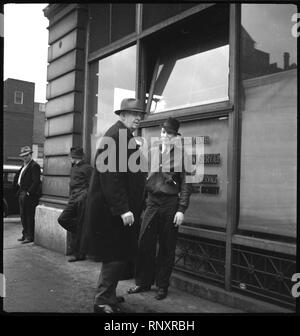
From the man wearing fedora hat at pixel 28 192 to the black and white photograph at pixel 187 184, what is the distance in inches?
54.8

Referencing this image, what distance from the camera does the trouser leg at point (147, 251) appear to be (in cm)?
435

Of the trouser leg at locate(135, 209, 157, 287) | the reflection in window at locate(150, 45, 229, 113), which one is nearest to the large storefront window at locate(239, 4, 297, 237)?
the reflection in window at locate(150, 45, 229, 113)

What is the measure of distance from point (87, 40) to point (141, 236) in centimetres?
416

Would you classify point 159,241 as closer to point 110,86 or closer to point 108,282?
point 108,282

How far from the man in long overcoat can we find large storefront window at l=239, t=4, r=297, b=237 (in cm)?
125

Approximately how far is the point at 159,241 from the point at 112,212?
1.05 metres

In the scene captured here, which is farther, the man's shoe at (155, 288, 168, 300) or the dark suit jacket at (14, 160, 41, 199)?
the dark suit jacket at (14, 160, 41, 199)

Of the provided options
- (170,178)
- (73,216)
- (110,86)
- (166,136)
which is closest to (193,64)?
(166,136)

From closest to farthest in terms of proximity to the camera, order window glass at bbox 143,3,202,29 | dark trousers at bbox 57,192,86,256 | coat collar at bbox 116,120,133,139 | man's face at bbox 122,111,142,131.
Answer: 1. coat collar at bbox 116,120,133,139
2. man's face at bbox 122,111,142,131
3. window glass at bbox 143,3,202,29
4. dark trousers at bbox 57,192,86,256

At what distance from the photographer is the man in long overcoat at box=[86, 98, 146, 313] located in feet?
11.5

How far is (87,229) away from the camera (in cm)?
366

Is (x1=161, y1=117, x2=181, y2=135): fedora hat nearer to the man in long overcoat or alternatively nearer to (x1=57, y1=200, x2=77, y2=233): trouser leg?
the man in long overcoat

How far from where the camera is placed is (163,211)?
14.0ft
